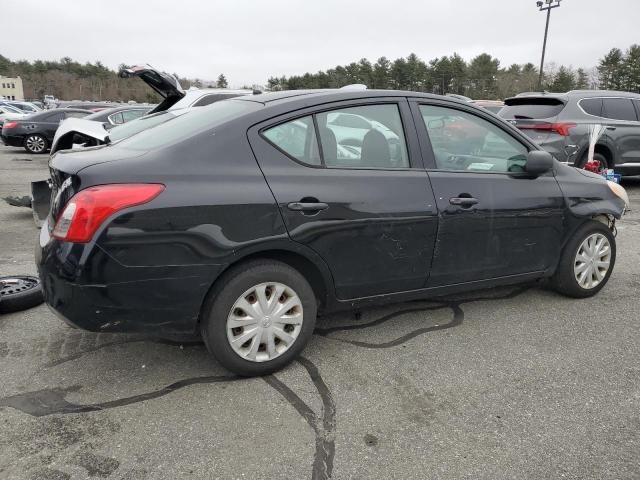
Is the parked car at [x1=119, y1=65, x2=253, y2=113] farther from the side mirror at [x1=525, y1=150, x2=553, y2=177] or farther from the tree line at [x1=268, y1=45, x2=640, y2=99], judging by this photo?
the tree line at [x1=268, y1=45, x2=640, y2=99]

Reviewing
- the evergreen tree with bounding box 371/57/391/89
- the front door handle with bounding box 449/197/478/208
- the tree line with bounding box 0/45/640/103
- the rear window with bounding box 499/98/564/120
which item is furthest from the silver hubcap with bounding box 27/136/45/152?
the evergreen tree with bounding box 371/57/391/89

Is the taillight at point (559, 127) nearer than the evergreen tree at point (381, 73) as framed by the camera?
Yes

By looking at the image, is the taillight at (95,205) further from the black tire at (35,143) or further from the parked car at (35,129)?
the black tire at (35,143)

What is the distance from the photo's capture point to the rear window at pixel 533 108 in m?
8.47

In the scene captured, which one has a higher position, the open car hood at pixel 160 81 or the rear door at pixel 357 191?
the open car hood at pixel 160 81

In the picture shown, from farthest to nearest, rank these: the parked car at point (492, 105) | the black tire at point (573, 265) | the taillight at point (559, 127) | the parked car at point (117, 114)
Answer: the parked car at point (492, 105) → the parked car at point (117, 114) → the taillight at point (559, 127) → the black tire at point (573, 265)

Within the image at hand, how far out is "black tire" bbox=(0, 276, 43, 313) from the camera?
3.65 metres

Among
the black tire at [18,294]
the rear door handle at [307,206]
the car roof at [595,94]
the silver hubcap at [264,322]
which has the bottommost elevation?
the black tire at [18,294]

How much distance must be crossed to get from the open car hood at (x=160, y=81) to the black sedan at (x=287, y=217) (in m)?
3.72

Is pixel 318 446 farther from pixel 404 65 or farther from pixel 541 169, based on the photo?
pixel 404 65

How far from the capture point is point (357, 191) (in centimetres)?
300

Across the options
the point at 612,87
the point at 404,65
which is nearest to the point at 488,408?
the point at 612,87

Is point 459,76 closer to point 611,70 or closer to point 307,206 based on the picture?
point 611,70

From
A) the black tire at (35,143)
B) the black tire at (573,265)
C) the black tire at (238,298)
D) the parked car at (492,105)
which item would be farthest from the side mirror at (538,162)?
the black tire at (35,143)
